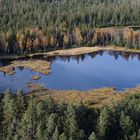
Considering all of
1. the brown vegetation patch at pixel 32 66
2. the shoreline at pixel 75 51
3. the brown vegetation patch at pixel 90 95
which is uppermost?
the shoreline at pixel 75 51

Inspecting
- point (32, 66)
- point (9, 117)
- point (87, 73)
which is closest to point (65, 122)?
point (9, 117)

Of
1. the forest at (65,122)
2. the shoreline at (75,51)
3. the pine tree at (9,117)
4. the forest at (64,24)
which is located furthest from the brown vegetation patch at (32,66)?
the forest at (65,122)

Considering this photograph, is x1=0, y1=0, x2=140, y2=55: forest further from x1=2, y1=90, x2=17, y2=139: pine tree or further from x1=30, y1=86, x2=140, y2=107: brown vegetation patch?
x1=2, y1=90, x2=17, y2=139: pine tree

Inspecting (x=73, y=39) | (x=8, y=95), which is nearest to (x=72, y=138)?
(x=8, y=95)

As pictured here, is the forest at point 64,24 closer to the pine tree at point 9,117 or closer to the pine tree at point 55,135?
the pine tree at point 9,117

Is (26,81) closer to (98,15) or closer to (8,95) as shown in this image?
(8,95)

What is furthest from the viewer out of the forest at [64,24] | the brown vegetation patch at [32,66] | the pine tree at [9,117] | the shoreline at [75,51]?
the forest at [64,24]
